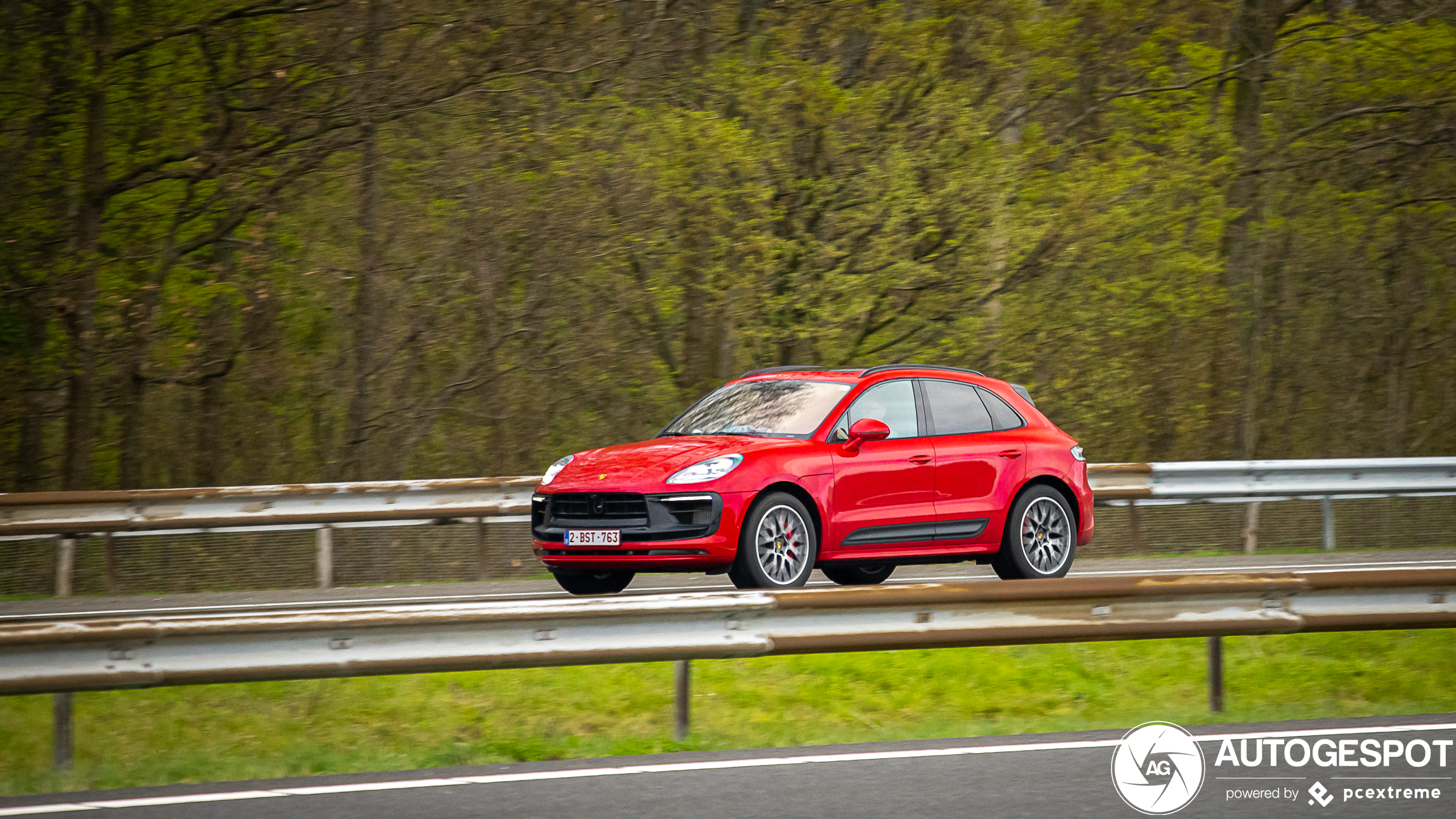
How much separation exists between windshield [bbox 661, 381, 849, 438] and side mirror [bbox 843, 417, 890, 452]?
282mm

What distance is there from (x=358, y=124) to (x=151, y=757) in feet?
42.2

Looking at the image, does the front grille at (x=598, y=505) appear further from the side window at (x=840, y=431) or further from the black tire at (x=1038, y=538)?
the black tire at (x=1038, y=538)

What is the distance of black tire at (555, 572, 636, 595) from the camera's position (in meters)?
11.9

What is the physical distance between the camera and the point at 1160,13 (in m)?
24.2

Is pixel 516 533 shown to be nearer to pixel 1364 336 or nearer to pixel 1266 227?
pixel 1266 227

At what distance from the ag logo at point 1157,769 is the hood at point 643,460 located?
4.01 meters

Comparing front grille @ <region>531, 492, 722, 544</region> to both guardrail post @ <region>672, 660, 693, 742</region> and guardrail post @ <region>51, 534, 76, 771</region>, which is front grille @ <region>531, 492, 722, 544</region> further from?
guardrail post @ <region>51, 534, 76, 771</region>

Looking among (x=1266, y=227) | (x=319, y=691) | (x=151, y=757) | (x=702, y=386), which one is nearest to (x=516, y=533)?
(x=702, y=386)

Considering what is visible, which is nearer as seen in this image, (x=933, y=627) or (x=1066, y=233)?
(x=933, y=627)

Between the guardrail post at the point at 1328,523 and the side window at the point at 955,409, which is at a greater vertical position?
the side window at the point at 955,409

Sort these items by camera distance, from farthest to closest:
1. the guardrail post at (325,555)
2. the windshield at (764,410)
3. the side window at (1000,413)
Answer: the guardrail post at (325,555) → the side window at (1000,413) → the windshield at (764,410)

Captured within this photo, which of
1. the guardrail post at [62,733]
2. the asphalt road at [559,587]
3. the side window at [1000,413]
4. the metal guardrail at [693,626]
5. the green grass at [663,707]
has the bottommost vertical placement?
the green grass at [663,707]

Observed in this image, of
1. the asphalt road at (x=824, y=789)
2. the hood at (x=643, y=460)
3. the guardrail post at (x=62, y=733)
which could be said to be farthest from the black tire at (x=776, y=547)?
the guardrail post at (x=62, y=733)

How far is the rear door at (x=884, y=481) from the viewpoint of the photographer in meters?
11.4
